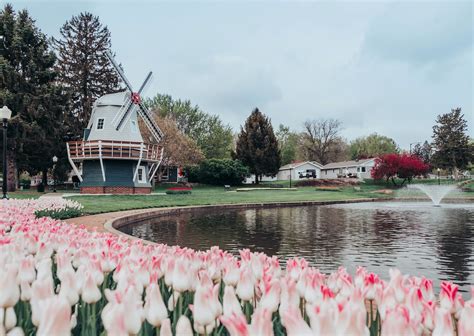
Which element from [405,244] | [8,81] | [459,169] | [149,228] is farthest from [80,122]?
[459,169]

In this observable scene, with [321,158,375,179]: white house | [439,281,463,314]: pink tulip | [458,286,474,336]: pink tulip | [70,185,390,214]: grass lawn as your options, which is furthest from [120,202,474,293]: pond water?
[321,158,375,179]: white house

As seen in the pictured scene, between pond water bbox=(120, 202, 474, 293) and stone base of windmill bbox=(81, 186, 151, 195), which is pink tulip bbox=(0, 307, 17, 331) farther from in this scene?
stone base of windmill bbox=(81, 186, 151, 195)

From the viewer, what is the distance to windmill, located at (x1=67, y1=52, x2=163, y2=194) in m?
33.9

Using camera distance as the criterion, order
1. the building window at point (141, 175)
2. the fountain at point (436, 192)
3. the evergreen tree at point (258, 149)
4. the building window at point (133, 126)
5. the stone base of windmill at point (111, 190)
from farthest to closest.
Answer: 1. the evergreen tree at point (258, 149)
2. the building window at point (133, 126)
3. the building window at point (141, 175)
4. the stone base of windmill at point (111, 190)
5. the fountain at point (436, 192)

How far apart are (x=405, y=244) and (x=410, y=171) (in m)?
41.4

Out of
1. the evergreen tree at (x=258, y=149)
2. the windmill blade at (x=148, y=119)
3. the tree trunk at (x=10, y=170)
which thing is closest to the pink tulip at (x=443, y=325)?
the tree trunk at (x=10, y=170)

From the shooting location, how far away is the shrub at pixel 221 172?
2035 inches

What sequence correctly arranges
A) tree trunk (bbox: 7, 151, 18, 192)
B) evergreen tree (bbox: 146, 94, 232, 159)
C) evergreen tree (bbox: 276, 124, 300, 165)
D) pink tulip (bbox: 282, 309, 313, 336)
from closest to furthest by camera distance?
pink tulip (bbox: 282, 309, 313, 336) < tree trunk (bbox: 7, 151, 18, 192) < evergreen tree (bbox: 146, 94, 232, 159) < evergreen tree (bbox: 276, 124, 300, 165)

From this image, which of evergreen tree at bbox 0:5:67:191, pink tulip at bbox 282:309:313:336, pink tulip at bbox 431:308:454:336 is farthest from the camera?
evergreen tree at bbox 0:5:67:191

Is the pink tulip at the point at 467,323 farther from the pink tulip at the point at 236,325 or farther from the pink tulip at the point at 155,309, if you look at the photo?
the pink tulip at the point at 155,309

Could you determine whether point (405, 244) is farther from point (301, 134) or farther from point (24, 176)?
point (24, 176)

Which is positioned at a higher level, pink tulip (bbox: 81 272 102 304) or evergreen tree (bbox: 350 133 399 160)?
evergreen tree (bbox: 350 133 399 160)

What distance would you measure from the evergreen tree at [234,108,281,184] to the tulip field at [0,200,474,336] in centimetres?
5344

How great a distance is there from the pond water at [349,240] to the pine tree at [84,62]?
34571mm
